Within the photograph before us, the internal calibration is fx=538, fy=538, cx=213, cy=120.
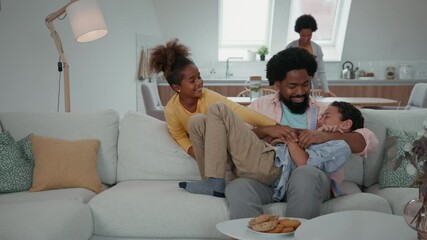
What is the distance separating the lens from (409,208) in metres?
1.61

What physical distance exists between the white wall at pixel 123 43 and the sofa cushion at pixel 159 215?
7.62 ft

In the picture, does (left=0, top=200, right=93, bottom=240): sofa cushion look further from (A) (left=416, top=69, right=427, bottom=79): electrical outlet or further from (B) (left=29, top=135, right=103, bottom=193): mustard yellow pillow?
(A) (left=416, top=69, right=427, bottom=79): electrical outlet

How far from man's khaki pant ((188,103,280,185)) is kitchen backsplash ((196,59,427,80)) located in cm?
601

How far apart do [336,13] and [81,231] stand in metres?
6.68

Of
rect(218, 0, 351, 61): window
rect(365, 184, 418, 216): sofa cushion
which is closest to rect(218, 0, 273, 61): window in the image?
rect(218, 0, 351, 61): window

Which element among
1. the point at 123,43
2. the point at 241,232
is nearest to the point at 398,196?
the point at 241,232

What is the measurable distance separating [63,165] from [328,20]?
6.30m

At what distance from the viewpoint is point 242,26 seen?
28.1ft

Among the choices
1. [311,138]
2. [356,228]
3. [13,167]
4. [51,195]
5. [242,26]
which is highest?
[242,26]

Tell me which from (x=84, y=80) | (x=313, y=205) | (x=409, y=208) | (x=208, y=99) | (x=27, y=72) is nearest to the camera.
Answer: (x=409, y=208)

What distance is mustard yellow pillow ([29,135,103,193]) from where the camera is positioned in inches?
112

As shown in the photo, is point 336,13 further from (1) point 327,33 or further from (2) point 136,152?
(2) point 136,152

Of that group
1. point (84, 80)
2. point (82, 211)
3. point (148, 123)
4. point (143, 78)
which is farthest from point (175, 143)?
point (143, 78)

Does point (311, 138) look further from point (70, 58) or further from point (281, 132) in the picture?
point (70, 58)
